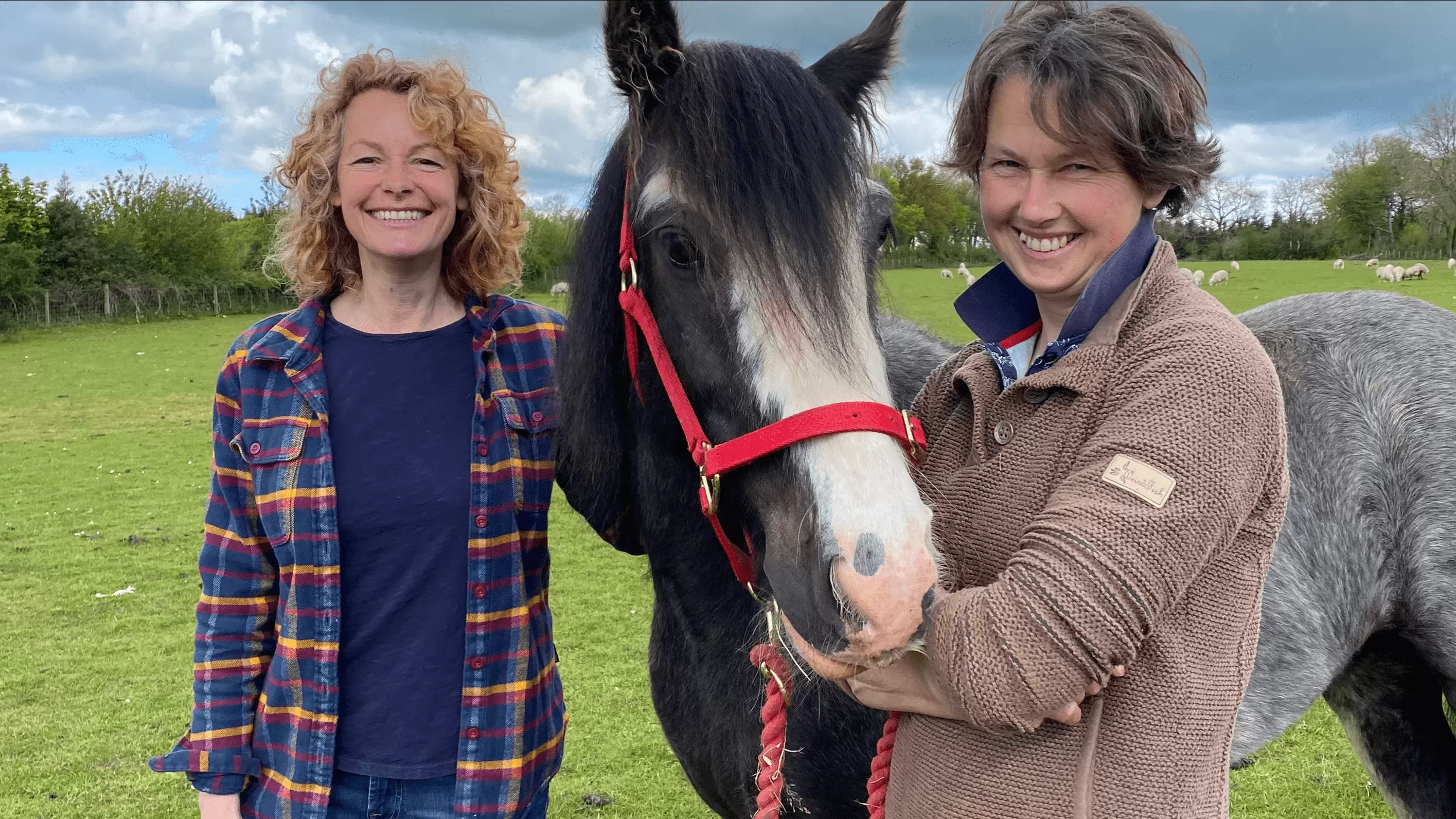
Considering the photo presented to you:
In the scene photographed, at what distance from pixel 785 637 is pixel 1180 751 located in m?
0.71

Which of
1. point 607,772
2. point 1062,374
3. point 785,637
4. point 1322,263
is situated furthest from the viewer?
point 1322,263

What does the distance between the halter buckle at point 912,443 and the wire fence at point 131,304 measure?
3667 centimetres

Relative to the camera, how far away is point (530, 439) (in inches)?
95.9

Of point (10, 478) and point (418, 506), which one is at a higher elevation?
point (418, 506)

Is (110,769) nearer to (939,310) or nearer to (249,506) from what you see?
(249,506)

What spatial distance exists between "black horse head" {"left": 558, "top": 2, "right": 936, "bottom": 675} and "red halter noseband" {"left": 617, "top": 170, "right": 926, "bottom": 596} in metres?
0.02

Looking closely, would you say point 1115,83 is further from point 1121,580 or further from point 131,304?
point 131,304

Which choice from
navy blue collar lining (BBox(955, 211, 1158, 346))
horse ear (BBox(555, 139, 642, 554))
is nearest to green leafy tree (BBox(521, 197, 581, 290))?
horse ear (BBox(555, 139, 642, 554))

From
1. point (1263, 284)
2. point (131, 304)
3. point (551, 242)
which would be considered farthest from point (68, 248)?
point (1263, 284)

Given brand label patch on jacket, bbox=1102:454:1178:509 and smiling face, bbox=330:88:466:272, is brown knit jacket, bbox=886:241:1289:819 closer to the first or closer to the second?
brand label patch on jacket, bbox=1102:454:1178:509

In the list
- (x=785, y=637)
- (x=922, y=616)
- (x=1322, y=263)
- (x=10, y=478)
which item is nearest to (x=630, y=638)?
(x=785, y=637)

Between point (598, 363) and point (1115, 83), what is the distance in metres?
1.23

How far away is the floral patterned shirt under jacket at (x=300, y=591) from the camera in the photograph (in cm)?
225

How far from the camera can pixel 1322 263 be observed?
163 ft
